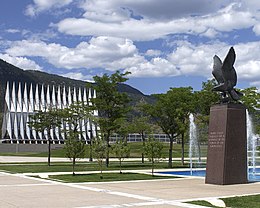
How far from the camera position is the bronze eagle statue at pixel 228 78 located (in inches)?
865

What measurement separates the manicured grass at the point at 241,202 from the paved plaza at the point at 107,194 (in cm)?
66

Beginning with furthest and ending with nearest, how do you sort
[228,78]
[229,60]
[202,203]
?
[228,78]
[229,60]
[202,203]

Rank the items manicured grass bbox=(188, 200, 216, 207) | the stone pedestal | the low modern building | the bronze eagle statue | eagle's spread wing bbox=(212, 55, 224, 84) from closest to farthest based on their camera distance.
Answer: manicured grass bbox=(188, 200, 216, 207), the stone pedestal, the bronze eagle statue, eagle's spread wing bbox=(212, 55, 224, 84), the low modern building

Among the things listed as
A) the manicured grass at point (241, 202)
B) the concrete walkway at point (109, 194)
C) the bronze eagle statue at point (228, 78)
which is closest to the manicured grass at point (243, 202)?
the manicured grass at point (241, 202)

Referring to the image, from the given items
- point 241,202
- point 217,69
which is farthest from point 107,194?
point 217,69

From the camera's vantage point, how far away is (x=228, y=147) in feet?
68.6

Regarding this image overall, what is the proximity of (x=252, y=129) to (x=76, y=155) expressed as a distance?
21579 millimetres

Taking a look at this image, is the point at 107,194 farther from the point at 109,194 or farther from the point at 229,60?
the point at 229,60

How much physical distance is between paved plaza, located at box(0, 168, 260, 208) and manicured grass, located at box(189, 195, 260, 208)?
0.66m

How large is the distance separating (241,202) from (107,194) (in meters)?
5.16

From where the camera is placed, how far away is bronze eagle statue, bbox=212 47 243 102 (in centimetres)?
2197

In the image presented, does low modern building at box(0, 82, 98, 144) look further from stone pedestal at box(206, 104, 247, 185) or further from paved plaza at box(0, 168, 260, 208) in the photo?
paved plaza at box(0, 168, 260, 208)

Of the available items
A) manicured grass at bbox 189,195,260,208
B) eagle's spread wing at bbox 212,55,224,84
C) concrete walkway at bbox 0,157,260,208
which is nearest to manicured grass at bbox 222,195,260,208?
manicured grass at bbox 189,195,260,208

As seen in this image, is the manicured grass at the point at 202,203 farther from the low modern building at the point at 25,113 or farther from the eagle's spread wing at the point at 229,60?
the low modern building at the point at 25,113
